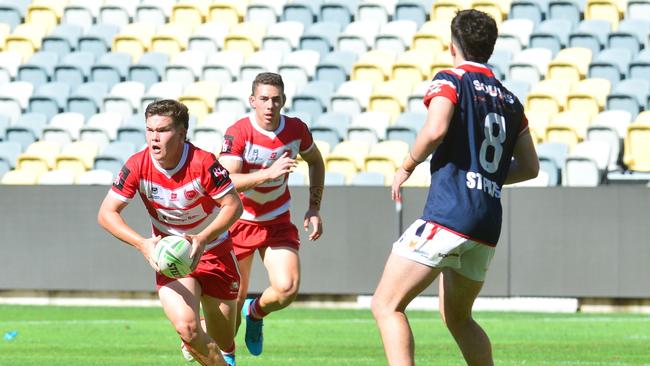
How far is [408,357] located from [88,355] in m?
6.04

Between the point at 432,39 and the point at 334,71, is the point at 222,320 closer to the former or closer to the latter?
the point at 334,71

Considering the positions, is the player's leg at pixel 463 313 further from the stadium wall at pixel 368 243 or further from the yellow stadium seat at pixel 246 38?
the yellow stadium seat at pixel 246 38

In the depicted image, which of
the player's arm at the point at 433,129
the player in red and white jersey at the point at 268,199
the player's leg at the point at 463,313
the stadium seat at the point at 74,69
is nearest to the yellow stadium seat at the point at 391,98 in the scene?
the stadium seat at the point at 74,69

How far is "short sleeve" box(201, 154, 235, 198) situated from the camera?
8.55 metres

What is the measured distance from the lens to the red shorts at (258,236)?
11.3m

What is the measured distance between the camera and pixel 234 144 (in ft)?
36.1

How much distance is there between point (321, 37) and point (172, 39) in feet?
10.5

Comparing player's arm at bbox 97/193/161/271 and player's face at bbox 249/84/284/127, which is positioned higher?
player's face at bbox 249/84/284/127

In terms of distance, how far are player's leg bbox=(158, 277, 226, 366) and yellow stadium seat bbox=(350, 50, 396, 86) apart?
626 inches

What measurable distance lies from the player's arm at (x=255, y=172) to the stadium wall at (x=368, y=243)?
8.70 m

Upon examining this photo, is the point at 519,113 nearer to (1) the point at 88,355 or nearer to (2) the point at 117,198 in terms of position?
(2) the point at 117,198

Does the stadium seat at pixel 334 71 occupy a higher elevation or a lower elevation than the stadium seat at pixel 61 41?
lower

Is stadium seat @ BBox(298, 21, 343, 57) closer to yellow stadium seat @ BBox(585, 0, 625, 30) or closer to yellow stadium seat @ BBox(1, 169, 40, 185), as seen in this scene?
yellow stadium seat @ BBox(585, 0, 625, 30)

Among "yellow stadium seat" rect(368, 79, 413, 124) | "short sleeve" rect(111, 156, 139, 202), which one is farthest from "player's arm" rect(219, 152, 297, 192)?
"yellow stadium seat" rect(368, 79, 413, 124)
